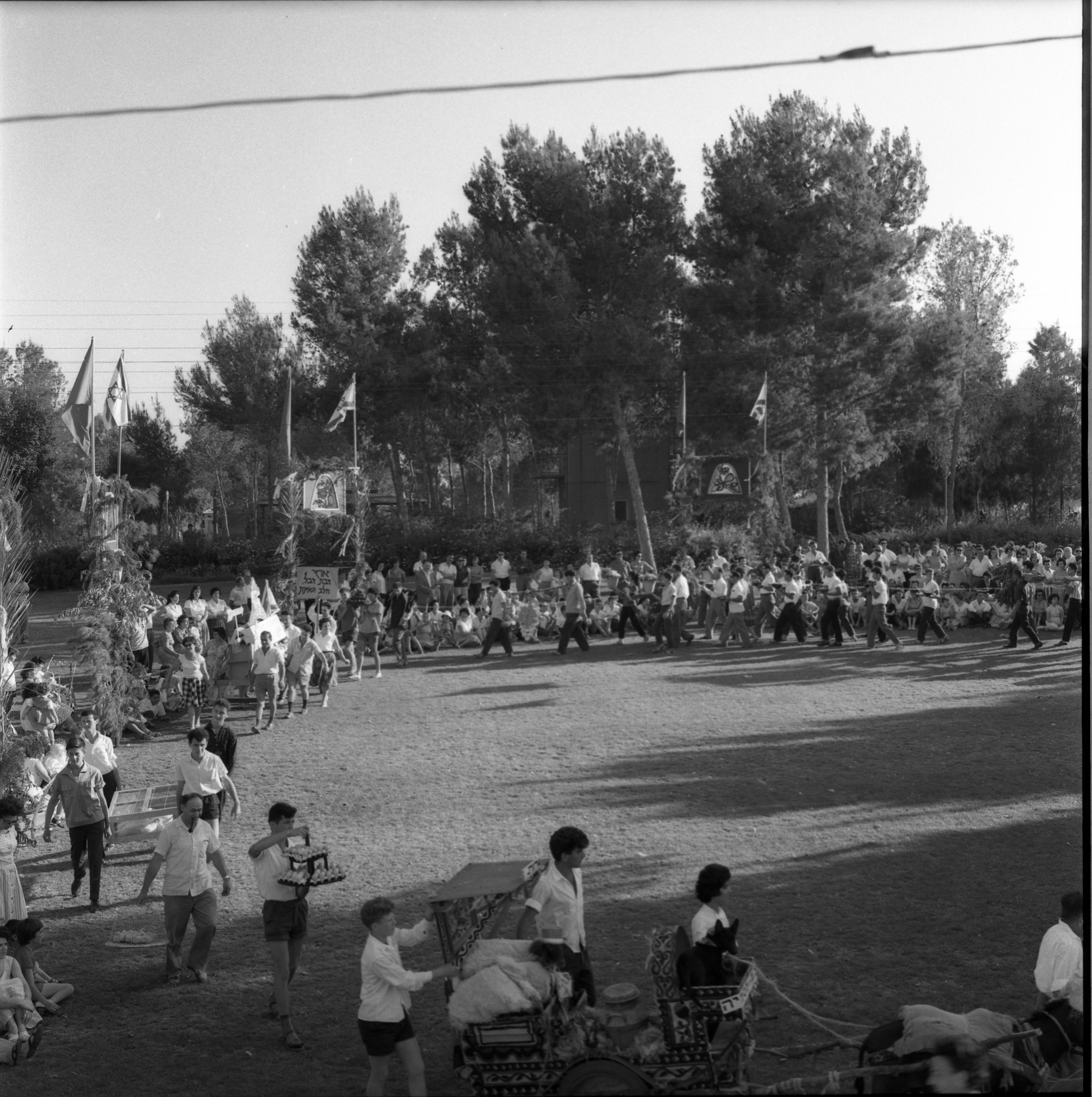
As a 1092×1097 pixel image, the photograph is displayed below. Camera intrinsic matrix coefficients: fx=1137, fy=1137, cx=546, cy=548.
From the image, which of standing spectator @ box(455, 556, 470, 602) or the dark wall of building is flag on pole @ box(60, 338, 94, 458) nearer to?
standing spectator @ box(455, 556, 470, 602)

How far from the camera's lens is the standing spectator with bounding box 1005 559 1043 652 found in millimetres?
20359

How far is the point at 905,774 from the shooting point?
1246 centimetres

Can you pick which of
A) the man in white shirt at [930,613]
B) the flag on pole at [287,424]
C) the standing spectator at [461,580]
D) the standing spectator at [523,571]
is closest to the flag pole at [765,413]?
the standing spectator at [523,571]

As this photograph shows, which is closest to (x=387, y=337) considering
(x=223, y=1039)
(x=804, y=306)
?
(x=804, y=306)

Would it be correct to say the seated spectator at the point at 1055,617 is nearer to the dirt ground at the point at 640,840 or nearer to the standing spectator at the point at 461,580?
the dirt ground at the point at 640,840

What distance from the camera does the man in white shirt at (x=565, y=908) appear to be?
21.6 feet

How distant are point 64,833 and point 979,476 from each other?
145 feet

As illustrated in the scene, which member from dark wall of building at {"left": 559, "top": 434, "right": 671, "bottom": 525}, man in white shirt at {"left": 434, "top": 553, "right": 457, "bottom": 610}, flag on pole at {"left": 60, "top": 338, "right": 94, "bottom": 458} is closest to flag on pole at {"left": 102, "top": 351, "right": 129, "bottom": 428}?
flag on pole at {"left": 60, "top": 338, "right": 94, "bottom": 458}

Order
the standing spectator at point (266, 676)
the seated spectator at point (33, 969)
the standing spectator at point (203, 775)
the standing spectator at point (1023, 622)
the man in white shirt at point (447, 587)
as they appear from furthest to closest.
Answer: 1. the man in white shirt at point (447, 587)
2. the standing spectator at point (1023, 622)
3. the standing spectator at point (266, 676)
4. the standing spectator at point (203, 775)
5. the seated spectator at point (33, 969)

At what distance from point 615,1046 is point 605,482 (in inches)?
1545

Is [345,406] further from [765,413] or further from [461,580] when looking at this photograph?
[765,413]

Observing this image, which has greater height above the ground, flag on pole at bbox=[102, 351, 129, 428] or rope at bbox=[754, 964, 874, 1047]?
flag on pole at bbox=[102, 351, 129, 428]

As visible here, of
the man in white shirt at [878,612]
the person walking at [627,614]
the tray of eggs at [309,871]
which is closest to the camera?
the tray of eggs at [309,871]

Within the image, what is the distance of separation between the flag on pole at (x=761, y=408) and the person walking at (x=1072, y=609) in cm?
1037
